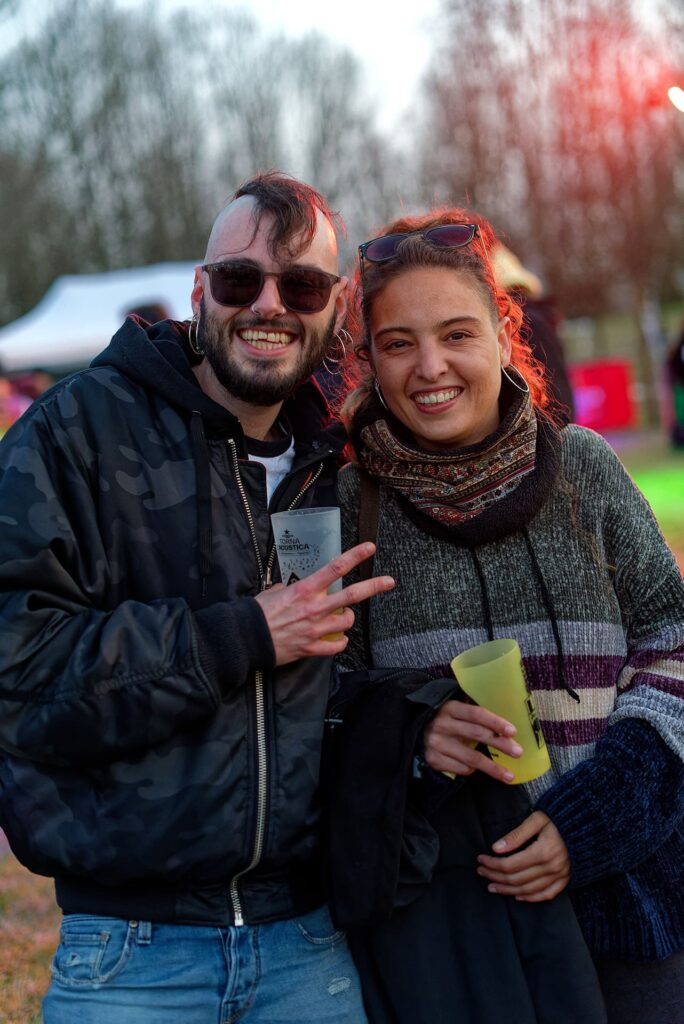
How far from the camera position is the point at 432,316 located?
2512 mm

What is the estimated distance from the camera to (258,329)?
95.4 inches

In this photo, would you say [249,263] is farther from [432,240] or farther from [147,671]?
[147,671]

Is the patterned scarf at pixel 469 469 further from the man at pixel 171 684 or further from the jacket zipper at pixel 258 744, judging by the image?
the jacket zipper at pixel 258 744

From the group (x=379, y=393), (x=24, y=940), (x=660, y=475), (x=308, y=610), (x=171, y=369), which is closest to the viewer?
(x=308, y=610)

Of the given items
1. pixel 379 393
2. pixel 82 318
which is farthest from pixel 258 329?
pixel 82 318

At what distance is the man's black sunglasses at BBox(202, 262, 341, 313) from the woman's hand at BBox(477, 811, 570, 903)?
1276 millimetres

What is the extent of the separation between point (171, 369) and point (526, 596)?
3.16 feet

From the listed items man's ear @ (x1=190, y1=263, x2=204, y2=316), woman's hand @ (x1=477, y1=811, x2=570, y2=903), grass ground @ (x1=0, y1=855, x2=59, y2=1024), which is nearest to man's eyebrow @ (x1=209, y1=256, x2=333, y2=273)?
man's ear @ (x1=190, y1=263, x2=204, y2=316)

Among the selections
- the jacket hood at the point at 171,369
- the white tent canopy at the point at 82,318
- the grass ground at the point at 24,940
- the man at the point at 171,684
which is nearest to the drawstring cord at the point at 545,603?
the man at the point at 171,684

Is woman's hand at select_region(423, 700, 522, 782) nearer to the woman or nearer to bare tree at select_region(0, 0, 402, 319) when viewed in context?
the woman

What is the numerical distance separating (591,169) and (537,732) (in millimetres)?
23249

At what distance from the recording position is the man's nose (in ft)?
7.88

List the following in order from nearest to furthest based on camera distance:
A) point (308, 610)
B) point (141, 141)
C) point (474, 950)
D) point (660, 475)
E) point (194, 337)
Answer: point (308, 610) < point (474, 950) < point (194, 337) < point (660, 475) < point (141, 141)

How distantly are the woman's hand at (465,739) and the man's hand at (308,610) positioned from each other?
30 cm
